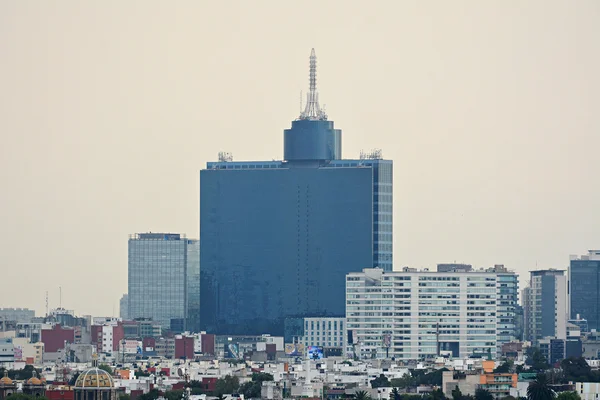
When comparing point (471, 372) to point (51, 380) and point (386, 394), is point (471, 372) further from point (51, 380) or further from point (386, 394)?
point (51, 380)

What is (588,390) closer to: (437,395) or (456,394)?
(456,394)

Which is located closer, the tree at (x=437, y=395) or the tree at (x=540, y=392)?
the tree at (x=540, y=392)

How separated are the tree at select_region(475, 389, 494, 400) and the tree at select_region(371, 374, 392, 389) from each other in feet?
57.0

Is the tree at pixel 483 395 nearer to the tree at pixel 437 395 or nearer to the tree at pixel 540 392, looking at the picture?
the tree at pixel 437 395

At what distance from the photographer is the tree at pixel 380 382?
181m

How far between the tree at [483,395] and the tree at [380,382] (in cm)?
1737

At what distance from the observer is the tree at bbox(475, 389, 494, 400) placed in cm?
15845

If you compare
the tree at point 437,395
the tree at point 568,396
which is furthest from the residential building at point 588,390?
the tree at point 437,395

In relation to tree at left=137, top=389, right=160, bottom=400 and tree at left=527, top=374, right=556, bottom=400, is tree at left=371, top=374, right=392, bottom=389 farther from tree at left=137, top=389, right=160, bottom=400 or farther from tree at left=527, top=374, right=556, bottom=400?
tree at left=527, top=374, right=556, bottom=400

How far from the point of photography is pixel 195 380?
7480 inches

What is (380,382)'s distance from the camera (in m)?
185

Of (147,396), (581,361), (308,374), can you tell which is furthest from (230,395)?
(581,361)

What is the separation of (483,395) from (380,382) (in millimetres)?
25744

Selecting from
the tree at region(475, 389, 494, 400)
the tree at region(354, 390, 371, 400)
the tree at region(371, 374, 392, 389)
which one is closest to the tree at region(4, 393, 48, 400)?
the tree at region(354, 390, 371, 400)
